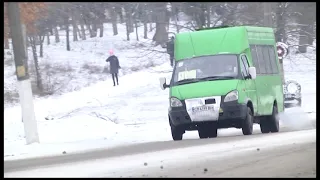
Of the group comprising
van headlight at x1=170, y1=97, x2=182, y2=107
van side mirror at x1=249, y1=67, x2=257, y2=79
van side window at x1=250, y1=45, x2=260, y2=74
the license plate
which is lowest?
the license plate

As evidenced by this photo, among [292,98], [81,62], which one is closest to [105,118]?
[292,98]

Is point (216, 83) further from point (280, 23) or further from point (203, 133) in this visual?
point (280, 23)

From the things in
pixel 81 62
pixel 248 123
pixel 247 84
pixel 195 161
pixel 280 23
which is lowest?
pixel 81 62

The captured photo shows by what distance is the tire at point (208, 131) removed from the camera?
18422mm

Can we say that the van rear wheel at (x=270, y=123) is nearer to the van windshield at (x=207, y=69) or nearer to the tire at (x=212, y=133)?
the tire at (x=212, y=133)

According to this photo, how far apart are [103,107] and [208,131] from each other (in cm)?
1733

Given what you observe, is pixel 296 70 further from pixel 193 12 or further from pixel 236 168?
pixel 236 168

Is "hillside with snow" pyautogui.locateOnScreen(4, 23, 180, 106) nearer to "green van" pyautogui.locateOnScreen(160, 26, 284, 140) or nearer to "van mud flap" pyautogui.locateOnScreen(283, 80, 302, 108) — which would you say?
"van mud flap" pyautogui.locateOnScreen(283, 80, 302, 108)

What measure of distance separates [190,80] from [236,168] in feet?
22.6

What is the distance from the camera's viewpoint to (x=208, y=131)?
18.9 metres

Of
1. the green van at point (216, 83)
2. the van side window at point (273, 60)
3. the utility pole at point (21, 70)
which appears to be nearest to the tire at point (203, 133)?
the green van at point (216, 83)

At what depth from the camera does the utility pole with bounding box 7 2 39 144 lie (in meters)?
18.8

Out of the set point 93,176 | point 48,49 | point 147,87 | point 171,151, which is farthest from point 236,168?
point 48,49

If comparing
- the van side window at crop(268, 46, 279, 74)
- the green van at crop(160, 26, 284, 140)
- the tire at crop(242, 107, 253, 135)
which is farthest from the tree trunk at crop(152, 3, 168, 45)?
the tire at crop(242, 107, 253, 135)
